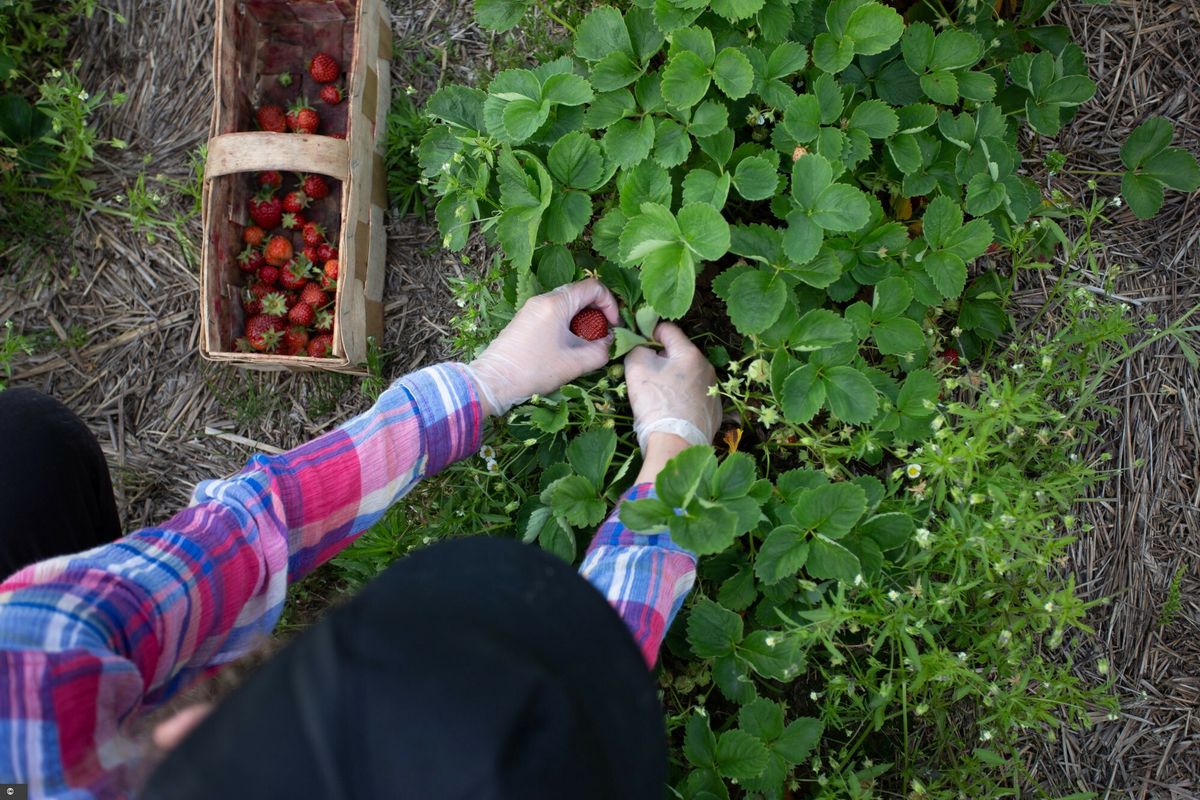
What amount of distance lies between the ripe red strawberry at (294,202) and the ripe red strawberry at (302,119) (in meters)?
0.14

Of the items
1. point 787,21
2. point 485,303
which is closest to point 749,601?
point 485,303

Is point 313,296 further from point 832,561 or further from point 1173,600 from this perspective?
point 1173,600

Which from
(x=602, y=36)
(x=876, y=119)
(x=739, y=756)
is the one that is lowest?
(x=739, y=756)

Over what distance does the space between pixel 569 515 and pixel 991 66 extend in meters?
1.18

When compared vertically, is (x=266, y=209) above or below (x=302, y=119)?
below

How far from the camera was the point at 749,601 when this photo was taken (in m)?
1.54

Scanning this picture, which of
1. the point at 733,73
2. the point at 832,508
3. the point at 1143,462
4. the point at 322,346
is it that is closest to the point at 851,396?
the point at 832,508

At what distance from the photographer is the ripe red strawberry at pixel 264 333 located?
1.82 metres

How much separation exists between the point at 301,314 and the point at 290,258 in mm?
155

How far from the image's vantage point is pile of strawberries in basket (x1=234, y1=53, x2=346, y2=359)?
6.07 feet

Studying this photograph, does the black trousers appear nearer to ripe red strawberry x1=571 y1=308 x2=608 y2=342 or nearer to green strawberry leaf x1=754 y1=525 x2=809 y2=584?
ripe red strawberry x1=571 y1=308 x2=608 y2=342

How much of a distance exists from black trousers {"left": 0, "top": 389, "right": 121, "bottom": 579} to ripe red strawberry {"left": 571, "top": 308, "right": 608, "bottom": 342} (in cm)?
95

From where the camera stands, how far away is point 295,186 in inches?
77.2

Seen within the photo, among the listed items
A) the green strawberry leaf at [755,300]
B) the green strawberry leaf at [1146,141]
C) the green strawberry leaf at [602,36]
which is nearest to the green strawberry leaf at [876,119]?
the green strawberry leaf at [755,300]
